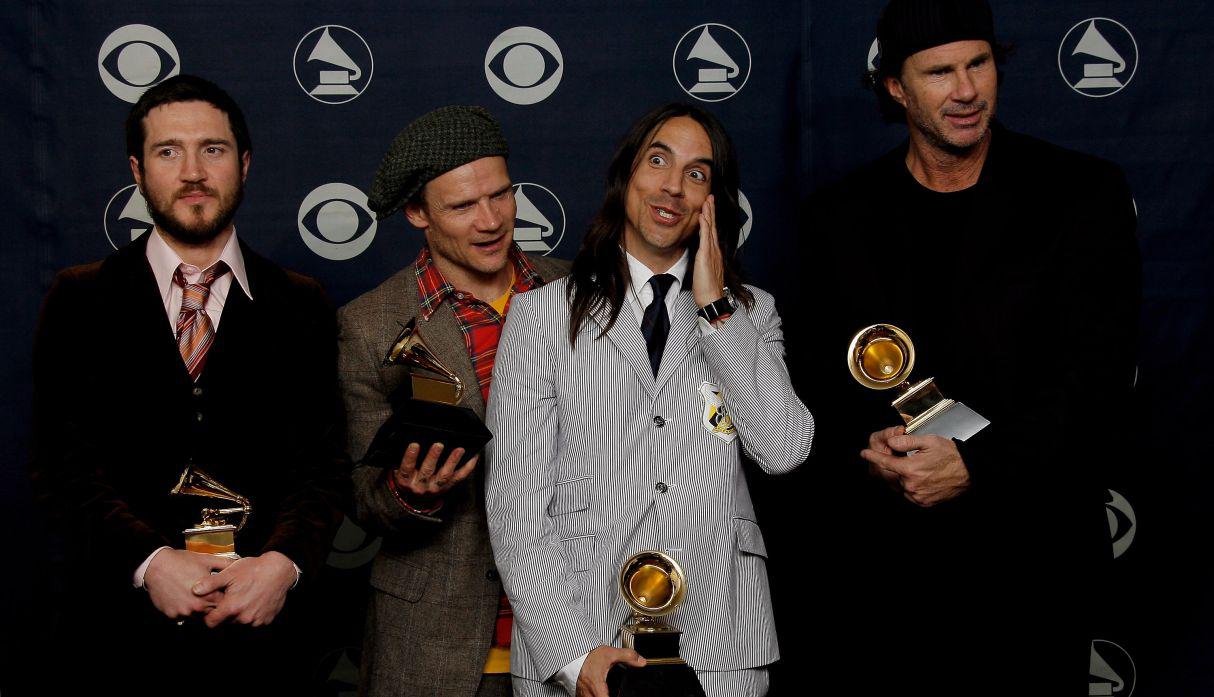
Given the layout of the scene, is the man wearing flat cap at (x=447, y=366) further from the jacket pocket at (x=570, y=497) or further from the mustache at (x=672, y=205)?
the mustache at (x=672, y=205)

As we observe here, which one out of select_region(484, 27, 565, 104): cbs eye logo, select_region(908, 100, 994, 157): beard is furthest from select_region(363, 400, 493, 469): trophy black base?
select_region(484, 27, 565, 104): cbs eye logo

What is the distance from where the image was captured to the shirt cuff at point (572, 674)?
2.17 m

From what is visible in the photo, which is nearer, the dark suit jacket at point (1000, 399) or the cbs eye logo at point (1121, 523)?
the dark suit jacket at point (1000, 399)

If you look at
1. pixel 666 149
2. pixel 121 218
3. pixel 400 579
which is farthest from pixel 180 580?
pixel 121 218

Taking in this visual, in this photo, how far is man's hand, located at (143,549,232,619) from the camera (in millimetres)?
2273

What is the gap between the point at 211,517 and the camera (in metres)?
2.37

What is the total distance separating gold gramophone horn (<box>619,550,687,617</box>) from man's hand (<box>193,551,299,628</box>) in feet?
2.38

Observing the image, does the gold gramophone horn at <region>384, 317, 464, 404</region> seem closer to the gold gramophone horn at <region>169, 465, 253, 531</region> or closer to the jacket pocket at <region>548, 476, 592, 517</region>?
the jacket pocket at <region>548, 476, 592, 517</region>

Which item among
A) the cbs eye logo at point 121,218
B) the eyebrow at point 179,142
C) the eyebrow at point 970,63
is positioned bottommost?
the cbs eye logo at point 121,218

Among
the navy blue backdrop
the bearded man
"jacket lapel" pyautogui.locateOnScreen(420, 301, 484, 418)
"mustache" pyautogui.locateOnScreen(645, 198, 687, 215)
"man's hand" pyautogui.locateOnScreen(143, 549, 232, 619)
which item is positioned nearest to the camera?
"man's hand" pyautogui.locateOnScreen(143, 549, 232, 619)

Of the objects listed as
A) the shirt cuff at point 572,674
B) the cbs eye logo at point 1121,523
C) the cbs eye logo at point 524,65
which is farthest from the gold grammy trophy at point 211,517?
the cbs eye logo at point 1121,523

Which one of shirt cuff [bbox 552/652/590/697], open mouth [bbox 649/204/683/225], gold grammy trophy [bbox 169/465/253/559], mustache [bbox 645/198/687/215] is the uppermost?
mustache [bbox 645/198/687/215]

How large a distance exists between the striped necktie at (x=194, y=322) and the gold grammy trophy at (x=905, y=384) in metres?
1.40

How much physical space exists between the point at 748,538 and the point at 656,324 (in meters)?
0.49
